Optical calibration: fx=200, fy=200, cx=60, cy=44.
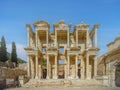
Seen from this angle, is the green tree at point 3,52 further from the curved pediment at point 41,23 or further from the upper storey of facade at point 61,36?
the curved pediment at point 41,23

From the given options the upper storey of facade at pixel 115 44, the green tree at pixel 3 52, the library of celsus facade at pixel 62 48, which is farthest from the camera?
the green tree at pixel 3 52

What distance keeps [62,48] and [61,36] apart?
8.35 feet

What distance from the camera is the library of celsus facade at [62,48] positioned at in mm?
36438

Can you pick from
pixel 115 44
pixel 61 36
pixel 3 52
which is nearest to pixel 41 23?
pixel 61 36

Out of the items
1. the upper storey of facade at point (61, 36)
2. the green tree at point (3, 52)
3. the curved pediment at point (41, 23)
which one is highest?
the curved pediment at point (41, 23)

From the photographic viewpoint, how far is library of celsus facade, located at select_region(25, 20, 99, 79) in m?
36.4

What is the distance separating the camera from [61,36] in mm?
42250

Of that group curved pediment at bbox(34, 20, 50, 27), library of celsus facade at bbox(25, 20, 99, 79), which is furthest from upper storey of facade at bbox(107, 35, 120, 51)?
curved pediment at bbox(34, 20, 50, 27)

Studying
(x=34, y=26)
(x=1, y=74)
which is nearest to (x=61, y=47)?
(x=34, y=26)

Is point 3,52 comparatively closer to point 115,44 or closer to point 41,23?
point 41,23

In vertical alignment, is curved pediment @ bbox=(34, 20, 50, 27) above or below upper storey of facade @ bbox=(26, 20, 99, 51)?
above

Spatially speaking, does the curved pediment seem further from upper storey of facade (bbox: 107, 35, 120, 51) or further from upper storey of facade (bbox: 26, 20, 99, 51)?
upper storey of facade (bbox: 107, 35, 120, 51)

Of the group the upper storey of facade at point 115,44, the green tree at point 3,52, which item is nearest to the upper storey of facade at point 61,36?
the upper storey of facade at point 115,44

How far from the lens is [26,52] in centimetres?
3603
